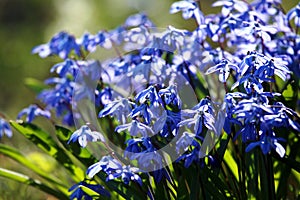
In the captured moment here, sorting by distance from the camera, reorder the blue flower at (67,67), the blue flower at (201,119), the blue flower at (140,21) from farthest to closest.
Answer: the blue flower at (140,21), the blue flower at (67,67), the blue flower at (201,119)

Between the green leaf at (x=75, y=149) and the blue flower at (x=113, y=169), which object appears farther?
the green leaf at (x=75, y=149)

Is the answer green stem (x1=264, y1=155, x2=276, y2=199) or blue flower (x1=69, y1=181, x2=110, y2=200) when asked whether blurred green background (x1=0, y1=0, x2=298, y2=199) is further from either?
green stem (x1=264, y1=155, x2=276, y2=199)

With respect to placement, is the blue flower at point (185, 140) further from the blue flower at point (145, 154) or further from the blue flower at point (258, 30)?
the blue flower at point (258, 30)

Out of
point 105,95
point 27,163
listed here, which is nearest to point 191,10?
point 105,95

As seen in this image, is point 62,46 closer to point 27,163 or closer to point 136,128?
point 27,163

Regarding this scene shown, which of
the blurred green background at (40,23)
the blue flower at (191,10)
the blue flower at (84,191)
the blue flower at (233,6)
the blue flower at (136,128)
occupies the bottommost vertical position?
the blue flower at (84,191)

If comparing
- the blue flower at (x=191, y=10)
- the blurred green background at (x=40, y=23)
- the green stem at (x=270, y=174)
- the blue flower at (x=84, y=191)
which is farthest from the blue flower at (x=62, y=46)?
the blurred green background at (x=40, y=23)

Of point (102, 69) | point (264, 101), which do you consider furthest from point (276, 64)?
point (102, 69)

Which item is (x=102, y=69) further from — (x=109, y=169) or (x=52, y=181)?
(x=109, y=169)
